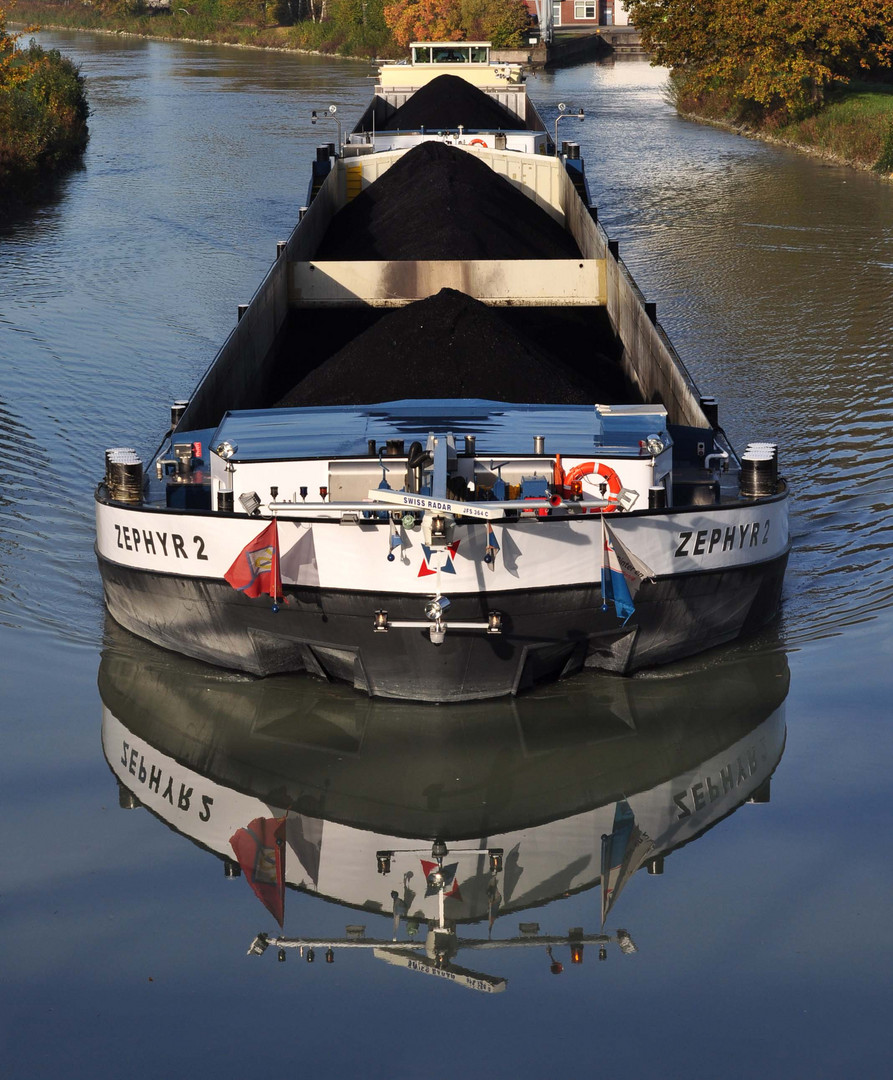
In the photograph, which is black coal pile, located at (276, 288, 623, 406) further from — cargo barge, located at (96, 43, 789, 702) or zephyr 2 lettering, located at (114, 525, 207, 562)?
zephyr 2 lettering, located at (114, 525, 207, 562)

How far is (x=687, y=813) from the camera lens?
28.3ft

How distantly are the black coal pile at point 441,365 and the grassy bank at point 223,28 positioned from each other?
191 feet

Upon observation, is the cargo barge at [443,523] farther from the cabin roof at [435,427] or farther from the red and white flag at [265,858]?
the red and white flag at [265,858]

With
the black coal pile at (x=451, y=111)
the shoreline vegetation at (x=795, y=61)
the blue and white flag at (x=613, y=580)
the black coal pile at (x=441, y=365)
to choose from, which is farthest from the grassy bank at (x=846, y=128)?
the blue and white flag at (x=613, y=580)

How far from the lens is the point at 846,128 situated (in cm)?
3544

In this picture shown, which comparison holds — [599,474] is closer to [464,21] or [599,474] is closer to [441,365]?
[441,365]

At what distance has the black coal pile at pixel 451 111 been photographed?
84.7 feet

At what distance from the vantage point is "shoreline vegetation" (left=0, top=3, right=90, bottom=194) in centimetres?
3091

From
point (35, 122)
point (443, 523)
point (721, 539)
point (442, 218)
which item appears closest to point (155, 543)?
point (443, 523)

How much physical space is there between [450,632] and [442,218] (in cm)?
954

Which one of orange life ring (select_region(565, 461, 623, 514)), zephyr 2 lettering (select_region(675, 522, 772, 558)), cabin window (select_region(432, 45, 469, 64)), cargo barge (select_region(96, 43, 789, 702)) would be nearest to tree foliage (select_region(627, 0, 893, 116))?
cabin window (select_region(432, 45, 469, 64))

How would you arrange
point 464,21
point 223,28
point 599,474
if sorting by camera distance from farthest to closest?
point 223,28 → point 464,21 → point 599,474

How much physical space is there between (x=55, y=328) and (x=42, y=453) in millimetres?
6204

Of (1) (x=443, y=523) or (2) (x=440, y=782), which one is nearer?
(1) (x=443, y=523)
